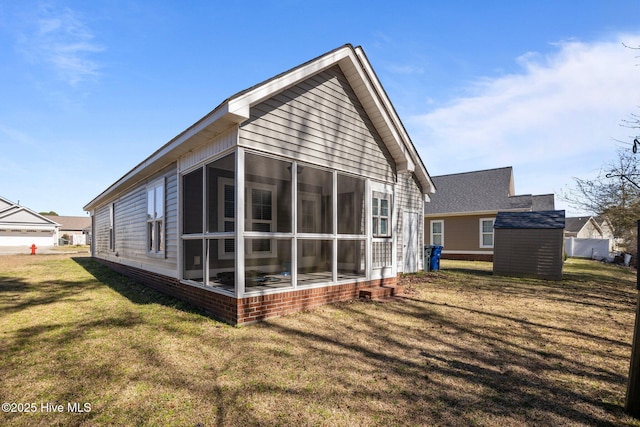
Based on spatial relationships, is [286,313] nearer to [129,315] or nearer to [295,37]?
[129,315]

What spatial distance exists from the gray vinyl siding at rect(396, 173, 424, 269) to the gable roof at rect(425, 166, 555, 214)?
7.38m

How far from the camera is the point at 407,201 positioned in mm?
13102

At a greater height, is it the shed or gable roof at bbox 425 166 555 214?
gable roof at bbox 425 166 555 214

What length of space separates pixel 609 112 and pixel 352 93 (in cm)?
1008

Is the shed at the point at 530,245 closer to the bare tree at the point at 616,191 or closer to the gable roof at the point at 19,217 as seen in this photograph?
the bare tree at the point at 616,191

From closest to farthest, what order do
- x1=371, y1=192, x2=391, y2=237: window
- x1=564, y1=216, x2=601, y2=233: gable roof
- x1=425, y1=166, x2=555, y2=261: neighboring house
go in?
x1=371, y1=192, x2=391, y2=237: window, x1=425, y1=166, x2=555, y2=261: neighboring house, x1=564, y1=216, x2=601, y2=233: gable roof

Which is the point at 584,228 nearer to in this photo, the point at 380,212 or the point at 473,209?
the point at 473,209

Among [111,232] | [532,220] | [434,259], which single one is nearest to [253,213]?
[111,232]

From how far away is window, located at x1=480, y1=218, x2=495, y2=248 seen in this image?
63.0 ft

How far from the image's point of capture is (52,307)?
6.91 metres

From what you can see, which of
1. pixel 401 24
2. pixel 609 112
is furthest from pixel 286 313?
pixel 609 112

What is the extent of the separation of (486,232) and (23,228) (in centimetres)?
4781

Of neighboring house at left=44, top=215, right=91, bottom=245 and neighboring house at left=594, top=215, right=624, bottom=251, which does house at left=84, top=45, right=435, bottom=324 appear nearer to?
neighboring house at left=594, top=215, right=624, bottom=251

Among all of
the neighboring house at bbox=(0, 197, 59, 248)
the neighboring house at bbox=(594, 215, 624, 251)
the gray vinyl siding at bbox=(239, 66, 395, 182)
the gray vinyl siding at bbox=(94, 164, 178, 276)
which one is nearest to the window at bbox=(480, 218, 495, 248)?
the neighboring house at bbox=(594, 215, 624, 251)
